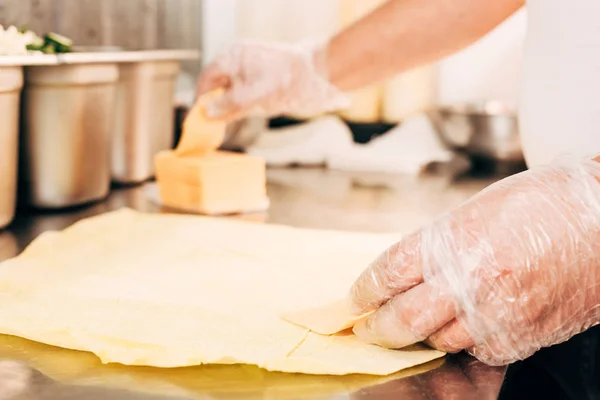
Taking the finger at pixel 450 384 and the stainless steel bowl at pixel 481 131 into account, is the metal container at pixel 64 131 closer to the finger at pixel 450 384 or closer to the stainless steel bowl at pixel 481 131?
the finger at pixel 450 384

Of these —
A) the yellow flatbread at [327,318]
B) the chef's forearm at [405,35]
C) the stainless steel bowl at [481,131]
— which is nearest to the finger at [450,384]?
the yellow flatbread at [327,318]

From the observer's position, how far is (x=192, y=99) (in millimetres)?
2361

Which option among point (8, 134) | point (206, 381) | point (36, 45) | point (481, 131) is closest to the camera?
point (206, 381)

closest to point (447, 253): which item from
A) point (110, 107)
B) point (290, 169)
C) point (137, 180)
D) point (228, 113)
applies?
point (228, 113)

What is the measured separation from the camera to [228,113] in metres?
1.54

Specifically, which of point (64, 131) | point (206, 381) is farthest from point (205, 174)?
point (206, 381)

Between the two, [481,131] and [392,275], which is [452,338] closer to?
[392,275]

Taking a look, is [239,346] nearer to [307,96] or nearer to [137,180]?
[307,96]

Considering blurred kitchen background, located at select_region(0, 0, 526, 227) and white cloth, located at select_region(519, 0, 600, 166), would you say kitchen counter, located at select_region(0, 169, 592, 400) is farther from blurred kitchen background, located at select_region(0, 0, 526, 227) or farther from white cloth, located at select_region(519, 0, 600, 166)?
blurred kitchen background, located at select_region(0, 0, 526, 227)

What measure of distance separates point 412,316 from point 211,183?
91 cm

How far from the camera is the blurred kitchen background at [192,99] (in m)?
1.47

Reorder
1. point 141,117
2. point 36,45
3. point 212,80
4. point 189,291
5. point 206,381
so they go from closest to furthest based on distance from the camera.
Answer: point 206,381
point 189,291
point 36,45
point 212,80
point 141,117

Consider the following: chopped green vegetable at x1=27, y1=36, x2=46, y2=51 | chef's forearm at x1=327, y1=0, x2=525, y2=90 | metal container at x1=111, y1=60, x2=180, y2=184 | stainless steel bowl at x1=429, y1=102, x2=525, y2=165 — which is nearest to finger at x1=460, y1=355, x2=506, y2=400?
chef's forearm at x1=327, y1=0, x2=525, y2=90

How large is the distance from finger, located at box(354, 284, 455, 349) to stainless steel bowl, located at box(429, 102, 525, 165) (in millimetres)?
1601
